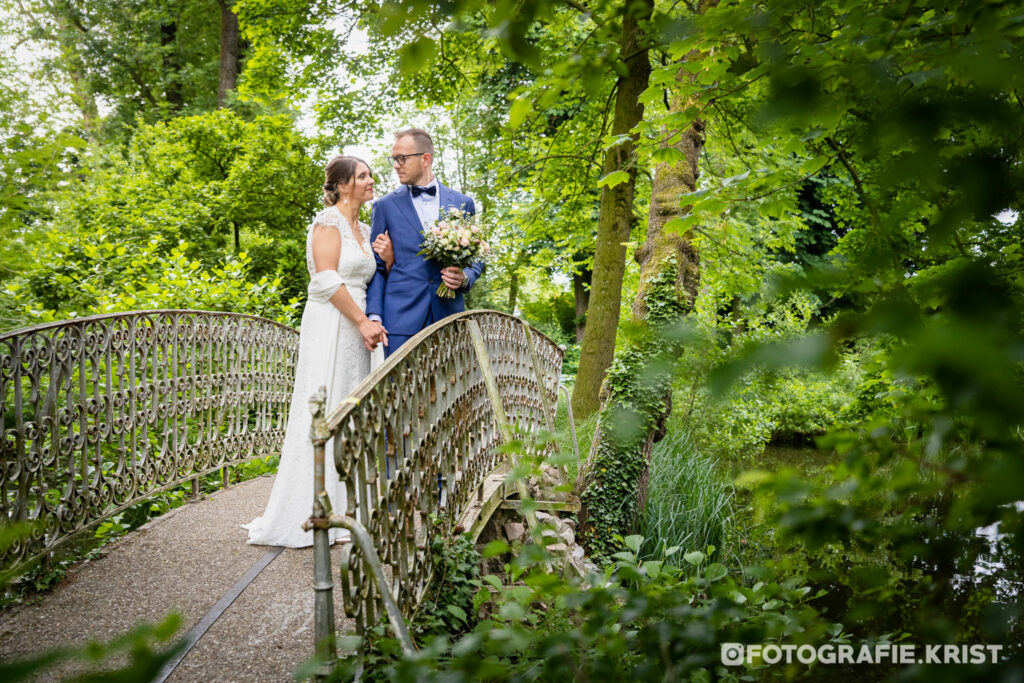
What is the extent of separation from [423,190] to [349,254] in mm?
696

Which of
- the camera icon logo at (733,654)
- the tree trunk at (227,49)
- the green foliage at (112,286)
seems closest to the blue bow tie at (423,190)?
the camera icon logo at (733,654)

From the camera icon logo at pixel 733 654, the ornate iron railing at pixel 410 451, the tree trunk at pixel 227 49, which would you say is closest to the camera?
the camera icon logo at pixel 733 654

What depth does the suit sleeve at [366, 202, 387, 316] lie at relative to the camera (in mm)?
4297

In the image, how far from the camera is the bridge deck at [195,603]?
2.79m

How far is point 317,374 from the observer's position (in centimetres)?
408

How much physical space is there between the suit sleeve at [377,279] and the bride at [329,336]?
7cm

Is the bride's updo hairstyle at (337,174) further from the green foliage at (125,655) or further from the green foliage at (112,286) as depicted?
the green foliage at (125,655)

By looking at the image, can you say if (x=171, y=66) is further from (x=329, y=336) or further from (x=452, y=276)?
(x=452, y=276)

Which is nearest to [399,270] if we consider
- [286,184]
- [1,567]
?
[1,567]

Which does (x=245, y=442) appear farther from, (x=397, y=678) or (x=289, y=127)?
(x=289, y=127)

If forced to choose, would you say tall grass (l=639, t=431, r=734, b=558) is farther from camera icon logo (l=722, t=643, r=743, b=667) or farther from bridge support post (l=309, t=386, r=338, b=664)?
bridge support post (l=309, t=386, r=338, b=664)

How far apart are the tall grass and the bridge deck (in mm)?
3739

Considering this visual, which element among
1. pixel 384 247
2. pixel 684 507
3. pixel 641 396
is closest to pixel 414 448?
pixel 384 247

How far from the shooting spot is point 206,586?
3479 millimetres
